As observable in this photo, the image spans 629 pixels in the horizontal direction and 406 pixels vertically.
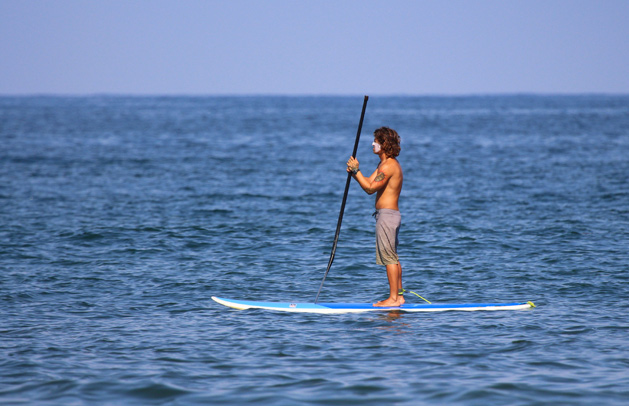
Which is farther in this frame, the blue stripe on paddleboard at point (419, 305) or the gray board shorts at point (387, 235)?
the blue stripe on paddleboard at point (419, 305)

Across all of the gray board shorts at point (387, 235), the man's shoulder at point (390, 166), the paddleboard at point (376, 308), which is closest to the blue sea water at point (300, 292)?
the paddleboard at point (376, 308)

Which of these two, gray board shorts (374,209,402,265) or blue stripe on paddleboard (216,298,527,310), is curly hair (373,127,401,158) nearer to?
gray board shorts (374,209,402,265)

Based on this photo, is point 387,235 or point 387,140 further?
point 387,235

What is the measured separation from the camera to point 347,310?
10.7 meters

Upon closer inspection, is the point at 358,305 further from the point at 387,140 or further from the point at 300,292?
the point at 387,140

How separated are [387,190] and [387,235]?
0.67 m

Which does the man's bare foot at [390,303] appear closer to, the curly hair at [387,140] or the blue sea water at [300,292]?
the blue sea water at [300,292]

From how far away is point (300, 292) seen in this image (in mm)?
12219

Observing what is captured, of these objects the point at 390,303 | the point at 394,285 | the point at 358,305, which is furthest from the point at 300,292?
the point at 394,285

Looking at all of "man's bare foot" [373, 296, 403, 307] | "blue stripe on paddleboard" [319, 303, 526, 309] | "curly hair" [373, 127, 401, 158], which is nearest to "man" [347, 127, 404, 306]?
"curly hair" [373, 127, 401, 158]

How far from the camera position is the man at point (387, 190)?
10.3 m

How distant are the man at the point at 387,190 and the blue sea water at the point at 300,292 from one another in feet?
3.00

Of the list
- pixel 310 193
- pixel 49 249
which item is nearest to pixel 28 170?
pixel 310 193

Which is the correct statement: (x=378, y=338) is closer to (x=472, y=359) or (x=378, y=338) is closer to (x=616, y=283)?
(x=472, y=359)
